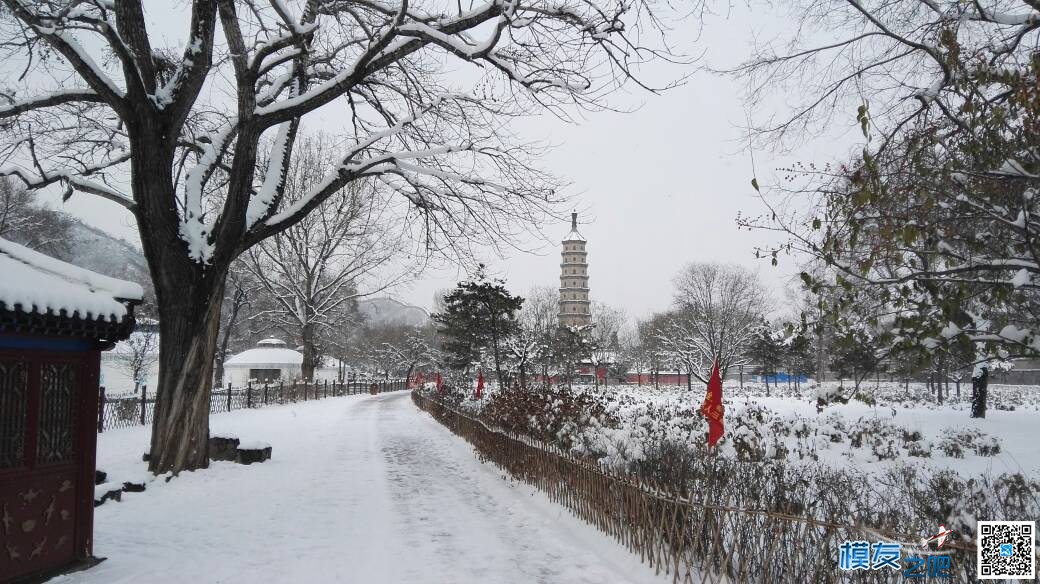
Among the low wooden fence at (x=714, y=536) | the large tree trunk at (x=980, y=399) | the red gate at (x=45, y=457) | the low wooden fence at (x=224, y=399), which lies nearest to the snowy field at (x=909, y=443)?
the large tree trunk at (x=980, y=399)

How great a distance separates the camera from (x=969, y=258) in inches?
191

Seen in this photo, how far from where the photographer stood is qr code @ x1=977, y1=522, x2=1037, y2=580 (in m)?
3.17

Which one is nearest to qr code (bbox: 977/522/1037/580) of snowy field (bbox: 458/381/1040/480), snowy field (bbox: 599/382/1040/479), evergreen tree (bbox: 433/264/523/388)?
snowy field (bbox: 458/381/1040/480)

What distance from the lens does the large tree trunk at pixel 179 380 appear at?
9.96 meters

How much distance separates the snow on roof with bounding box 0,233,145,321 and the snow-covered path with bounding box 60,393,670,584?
239 cm

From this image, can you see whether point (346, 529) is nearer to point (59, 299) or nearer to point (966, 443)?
point (59, 299)

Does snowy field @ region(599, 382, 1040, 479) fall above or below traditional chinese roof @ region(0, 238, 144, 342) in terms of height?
below

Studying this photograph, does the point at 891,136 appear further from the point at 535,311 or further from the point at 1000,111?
the point at 535,311

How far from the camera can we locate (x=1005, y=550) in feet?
10.6

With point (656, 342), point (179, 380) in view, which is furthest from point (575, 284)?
point (179, 380)

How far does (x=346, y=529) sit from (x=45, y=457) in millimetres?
3186

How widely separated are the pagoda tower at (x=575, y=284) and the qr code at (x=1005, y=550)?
84638 millimetres

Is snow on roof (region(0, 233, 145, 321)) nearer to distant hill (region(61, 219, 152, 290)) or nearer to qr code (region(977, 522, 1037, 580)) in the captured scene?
qr code (region(977, 522, 1037, 580))

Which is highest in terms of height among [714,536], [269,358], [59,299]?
[59,299]
